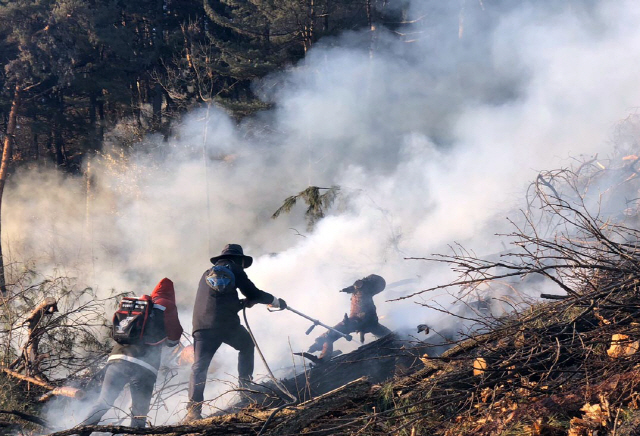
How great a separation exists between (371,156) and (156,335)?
12520 mm

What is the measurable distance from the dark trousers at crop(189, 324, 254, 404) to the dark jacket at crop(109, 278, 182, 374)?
0.80 ft

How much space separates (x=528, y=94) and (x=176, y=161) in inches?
422

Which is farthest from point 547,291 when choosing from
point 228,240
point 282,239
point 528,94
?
point 228,240

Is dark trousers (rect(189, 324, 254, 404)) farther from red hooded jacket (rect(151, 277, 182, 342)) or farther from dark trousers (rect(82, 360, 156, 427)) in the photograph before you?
dark trousers (rect(82, 360, 156, 427))

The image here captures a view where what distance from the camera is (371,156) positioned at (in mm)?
16484

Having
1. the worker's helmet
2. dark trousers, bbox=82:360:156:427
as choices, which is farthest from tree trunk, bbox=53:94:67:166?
dark trousers, bbox=82:360:156:427

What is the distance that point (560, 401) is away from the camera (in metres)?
2.62

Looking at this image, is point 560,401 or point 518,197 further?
point 518,197

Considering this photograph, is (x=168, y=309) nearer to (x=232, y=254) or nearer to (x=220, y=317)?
(x=220, y=317)

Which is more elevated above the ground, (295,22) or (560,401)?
(295,22)

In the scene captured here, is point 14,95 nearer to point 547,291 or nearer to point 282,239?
point 282,239

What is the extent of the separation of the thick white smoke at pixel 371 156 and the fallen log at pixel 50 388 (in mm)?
6334

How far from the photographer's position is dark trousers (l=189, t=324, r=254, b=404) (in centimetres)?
465

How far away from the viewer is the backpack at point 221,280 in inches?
192
